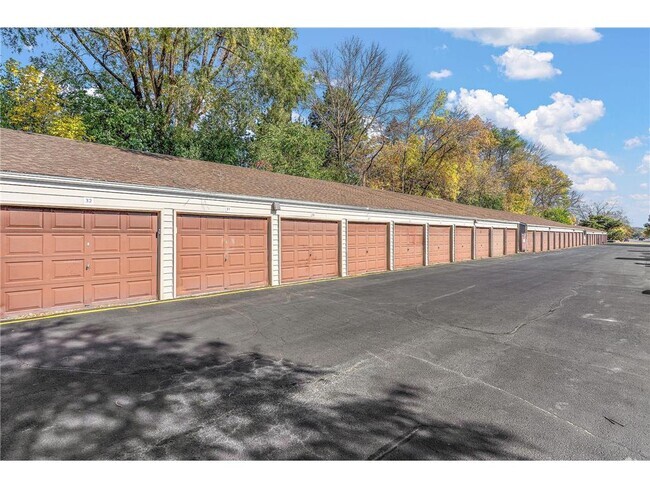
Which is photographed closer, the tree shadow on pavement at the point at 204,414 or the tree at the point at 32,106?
the tree shadow on pavement at the point at 204,414

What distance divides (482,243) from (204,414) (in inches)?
960

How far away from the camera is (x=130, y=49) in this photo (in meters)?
16.1

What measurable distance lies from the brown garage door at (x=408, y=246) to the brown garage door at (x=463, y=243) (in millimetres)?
4195

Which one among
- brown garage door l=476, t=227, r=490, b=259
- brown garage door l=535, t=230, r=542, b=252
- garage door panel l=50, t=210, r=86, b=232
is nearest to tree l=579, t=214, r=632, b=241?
brown garage door l=535, t=230, r=542, b=252

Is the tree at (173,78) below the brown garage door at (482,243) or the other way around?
the other way around

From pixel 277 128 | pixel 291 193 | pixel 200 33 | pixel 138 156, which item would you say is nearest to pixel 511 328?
pixel 291 193

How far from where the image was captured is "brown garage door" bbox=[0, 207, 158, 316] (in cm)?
689

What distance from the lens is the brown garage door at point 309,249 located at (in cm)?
1187

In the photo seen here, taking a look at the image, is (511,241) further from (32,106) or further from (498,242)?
(32,106)


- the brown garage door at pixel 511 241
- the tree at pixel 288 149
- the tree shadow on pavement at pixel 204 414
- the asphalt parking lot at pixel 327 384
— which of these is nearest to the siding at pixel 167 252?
the asphalt parking lot at pixel 327 384

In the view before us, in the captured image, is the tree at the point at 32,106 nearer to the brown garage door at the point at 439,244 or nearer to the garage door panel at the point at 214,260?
the garage door panel at the point at 214,260

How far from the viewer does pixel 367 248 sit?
15.0 metres

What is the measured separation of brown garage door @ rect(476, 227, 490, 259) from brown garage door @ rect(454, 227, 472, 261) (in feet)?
3.98

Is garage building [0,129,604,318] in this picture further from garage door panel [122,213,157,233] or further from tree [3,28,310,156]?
tree [3,28,310,156]
